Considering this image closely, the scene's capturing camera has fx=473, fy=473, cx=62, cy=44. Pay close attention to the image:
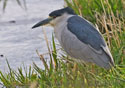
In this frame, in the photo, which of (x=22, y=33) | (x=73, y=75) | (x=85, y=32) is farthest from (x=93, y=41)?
(x=22, y=33)

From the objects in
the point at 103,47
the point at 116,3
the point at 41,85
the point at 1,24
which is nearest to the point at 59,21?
the point at 103,47

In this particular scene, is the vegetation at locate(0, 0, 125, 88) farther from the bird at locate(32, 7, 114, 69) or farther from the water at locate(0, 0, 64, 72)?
the water at locate(0, 0, 64, 72)

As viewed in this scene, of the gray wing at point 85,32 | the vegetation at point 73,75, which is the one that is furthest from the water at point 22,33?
the gray wing at point 85,32

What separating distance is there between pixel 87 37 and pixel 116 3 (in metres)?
2.05

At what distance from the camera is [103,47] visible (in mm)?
4785

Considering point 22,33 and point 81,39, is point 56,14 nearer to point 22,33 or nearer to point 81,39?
point 81,39

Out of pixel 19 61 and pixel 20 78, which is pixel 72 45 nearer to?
pixel 20 78

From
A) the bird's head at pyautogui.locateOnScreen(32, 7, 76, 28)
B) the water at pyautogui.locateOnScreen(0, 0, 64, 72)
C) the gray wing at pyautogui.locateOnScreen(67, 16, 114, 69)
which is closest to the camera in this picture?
the gray wing at pyautogui.locateOnScreen(67, 16, 114, 69)

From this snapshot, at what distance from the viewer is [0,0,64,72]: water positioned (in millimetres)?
6309

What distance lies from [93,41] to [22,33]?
8.95 feet

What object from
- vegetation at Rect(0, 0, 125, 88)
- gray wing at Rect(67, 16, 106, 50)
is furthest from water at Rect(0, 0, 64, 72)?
gray wing at Rect(67, 16, 106, 50)

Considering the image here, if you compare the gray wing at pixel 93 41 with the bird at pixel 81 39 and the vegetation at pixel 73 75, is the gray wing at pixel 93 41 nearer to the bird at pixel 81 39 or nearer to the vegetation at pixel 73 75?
the bird at pixel 81 39

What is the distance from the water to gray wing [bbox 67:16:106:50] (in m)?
0.68

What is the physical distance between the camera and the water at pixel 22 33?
20.7ft
